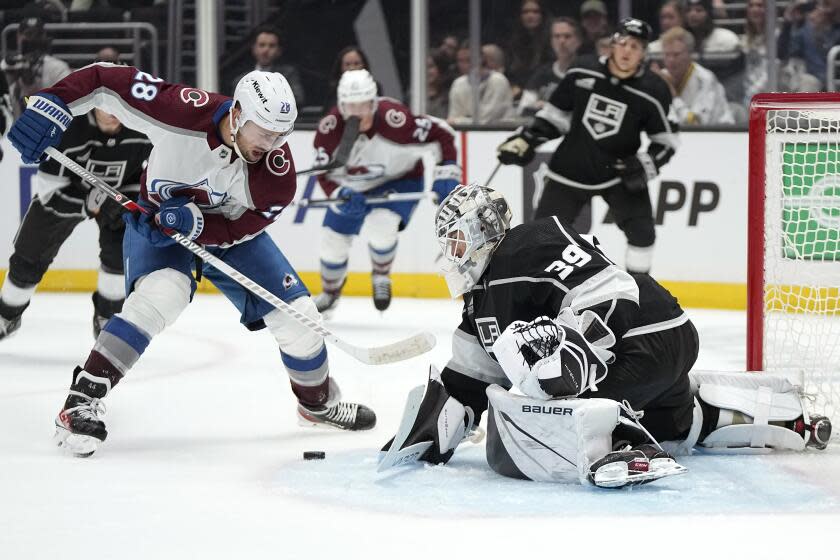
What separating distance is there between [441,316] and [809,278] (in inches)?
90.2

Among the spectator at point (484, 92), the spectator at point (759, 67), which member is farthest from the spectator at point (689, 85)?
the spectator at point (484, 92)

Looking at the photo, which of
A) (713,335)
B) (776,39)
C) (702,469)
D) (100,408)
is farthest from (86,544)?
(776,39)

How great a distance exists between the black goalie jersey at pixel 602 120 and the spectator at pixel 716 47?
4.31ft

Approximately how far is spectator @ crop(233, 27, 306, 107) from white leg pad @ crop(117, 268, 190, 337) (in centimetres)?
397

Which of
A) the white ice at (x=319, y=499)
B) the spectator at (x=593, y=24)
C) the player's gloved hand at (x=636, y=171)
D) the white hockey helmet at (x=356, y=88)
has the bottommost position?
the white ice at (x=319, y=499)

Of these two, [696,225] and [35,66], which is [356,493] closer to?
[696,225]

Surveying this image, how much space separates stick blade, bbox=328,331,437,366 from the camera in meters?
3.61

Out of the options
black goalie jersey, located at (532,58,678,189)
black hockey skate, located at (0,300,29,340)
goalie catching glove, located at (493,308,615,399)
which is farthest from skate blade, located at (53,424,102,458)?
black goalie jersey, located at (532,58,678,189)

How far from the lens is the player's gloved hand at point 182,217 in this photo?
11.6 feet

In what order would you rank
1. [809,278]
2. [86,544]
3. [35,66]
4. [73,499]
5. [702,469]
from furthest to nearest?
[35,66] → [809,278] → [702,469] → [73,499] → [86,544]

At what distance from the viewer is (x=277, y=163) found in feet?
11.8

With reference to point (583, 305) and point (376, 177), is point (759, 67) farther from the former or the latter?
point (583, 305)

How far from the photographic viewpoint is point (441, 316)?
21.2ft

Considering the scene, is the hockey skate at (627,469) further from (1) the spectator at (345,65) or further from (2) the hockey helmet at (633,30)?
(1) the spectator at (345,65)
